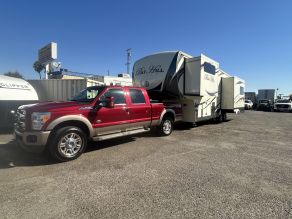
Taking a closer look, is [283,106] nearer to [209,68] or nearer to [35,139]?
[209,68]

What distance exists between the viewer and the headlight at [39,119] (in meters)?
5.11

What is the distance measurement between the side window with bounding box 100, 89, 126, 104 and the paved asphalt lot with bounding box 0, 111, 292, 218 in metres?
1.48

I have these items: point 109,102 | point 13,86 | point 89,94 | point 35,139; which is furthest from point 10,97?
point 109,102

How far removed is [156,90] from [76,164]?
19.0ft

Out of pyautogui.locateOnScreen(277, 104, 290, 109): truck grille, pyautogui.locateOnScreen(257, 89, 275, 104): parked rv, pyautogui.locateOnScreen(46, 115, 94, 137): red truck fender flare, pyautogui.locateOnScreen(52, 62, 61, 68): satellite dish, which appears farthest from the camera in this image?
pyautogui.locateOnScreen(257, 89, 275, 104): parked rv

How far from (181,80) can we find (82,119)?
559cm

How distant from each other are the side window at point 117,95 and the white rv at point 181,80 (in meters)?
2.99

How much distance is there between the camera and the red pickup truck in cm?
515

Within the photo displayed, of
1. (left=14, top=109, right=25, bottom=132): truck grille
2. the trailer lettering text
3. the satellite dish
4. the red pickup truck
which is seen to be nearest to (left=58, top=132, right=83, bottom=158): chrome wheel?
the red pickup truck

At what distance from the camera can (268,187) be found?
4082 mm

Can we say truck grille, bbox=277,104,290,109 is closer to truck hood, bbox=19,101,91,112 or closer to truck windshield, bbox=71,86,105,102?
truck windshield, bbox=71,86,105,102

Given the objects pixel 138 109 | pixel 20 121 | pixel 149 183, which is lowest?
pixel 149 183

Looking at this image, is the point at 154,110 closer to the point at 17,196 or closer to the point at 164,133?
the point at 164,133

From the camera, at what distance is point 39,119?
16.8ft
